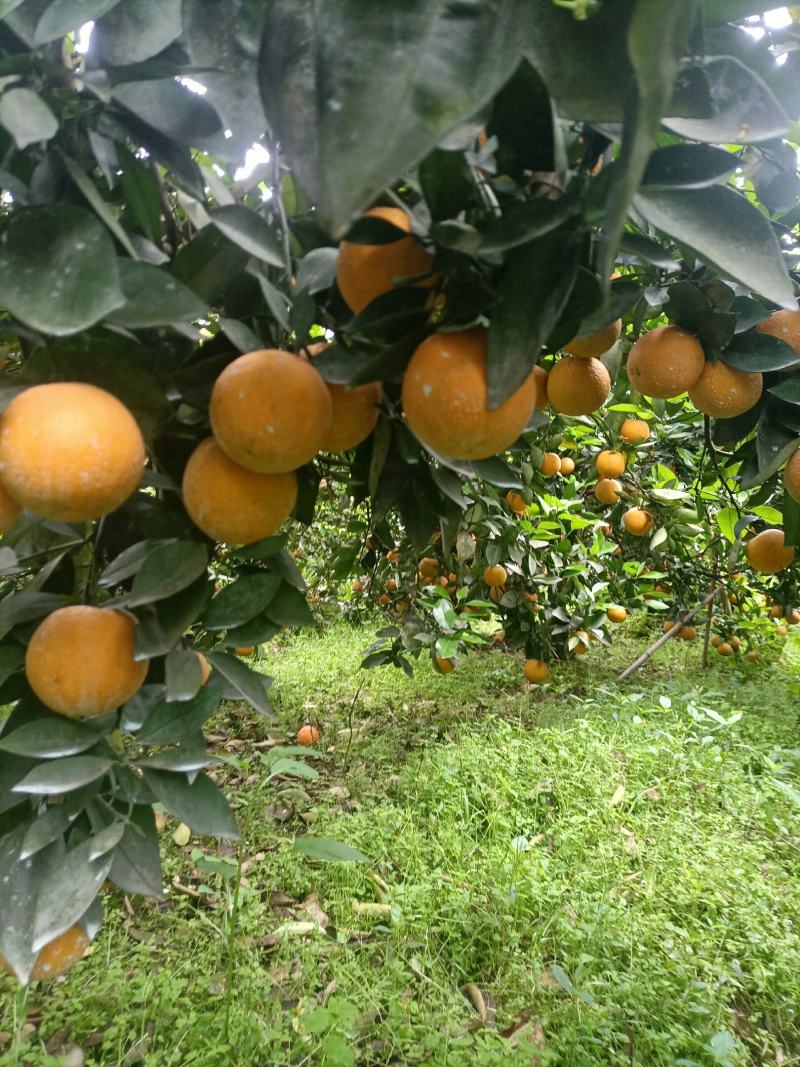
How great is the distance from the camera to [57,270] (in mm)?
401

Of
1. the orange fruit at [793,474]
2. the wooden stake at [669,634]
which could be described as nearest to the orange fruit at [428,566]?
the wooden stake at [669,634]

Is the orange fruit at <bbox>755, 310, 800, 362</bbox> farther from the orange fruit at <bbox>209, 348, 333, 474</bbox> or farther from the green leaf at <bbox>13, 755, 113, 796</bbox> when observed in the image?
the green leaf at <bbox>13, 755, 113, 796</bbox>

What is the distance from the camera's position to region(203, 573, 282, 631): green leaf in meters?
0.65

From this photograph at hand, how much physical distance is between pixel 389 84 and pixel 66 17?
12.0 inches

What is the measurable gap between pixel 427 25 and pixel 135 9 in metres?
0.33

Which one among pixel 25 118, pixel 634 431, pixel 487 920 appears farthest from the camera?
pixel 634 431

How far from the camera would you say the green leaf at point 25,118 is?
1.19ft

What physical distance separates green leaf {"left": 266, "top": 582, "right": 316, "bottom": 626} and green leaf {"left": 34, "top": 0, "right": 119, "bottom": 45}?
1.55 feet

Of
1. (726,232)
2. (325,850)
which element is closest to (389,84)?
(726,232)

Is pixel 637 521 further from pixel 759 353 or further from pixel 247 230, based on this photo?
pixel 247 230

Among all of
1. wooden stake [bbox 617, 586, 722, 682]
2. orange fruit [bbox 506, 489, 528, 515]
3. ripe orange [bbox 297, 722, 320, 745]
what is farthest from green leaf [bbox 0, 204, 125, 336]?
wooden stake [bbox 617, 586, 722, 682]

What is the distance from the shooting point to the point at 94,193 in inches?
17.9

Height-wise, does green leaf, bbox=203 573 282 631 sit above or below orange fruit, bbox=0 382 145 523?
below

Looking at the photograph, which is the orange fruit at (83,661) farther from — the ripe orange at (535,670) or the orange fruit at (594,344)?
the ripe orange at (535,670)
